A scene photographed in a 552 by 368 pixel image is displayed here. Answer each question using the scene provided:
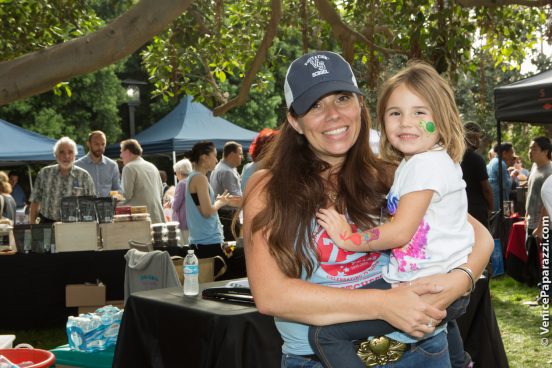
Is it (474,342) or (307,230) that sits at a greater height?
(307,230)

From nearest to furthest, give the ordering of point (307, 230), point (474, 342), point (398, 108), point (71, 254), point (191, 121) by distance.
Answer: point (307, 230)
point (398, 108)
point (474, 342)
point (71, 254)
point (191, 121)

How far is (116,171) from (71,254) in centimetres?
242

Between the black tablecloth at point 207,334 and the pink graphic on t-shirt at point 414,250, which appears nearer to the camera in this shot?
the pink graphic on t-shirt at point 414,250

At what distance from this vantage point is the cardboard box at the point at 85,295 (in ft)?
22.9

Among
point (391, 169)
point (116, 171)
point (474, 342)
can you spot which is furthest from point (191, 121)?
point (391, 169)

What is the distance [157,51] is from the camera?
30.9ft

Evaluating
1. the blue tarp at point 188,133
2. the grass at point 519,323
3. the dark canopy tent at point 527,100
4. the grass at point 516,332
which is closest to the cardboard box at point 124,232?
the grass at point 516,332

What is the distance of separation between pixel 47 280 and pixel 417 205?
19.9 feet

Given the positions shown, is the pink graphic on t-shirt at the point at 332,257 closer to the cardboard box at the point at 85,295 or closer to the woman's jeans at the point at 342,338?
the woman's jeans at the point at 342,338

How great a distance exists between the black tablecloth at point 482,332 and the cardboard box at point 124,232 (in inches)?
146

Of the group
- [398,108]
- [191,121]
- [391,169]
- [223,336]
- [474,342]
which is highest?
[191,121]

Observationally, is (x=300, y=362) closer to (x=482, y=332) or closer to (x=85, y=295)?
(x=482, y=332)

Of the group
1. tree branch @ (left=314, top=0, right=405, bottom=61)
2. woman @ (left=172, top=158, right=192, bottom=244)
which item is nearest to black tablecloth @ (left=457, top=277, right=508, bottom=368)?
tree branch @ (left=314, top=0, right=405, bottom=61)

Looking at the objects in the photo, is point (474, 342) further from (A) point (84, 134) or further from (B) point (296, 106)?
(A) point (84, 134)
